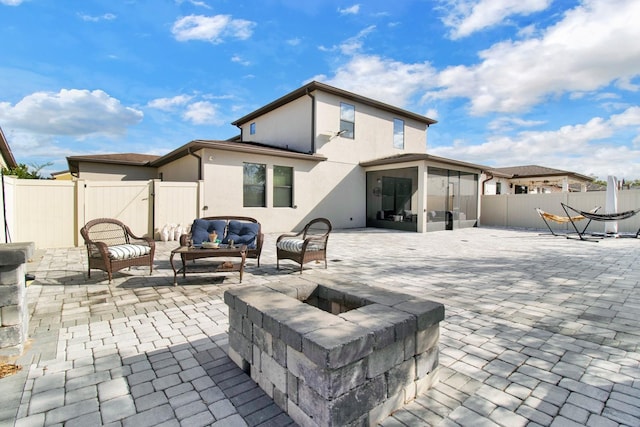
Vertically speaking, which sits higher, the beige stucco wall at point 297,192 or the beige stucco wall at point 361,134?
the beige stucco wall at point 361,134

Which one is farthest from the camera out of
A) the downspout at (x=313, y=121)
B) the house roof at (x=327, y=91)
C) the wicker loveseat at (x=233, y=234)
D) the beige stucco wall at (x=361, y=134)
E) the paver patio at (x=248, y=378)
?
the beige stucco wall at (x=361, y=134)

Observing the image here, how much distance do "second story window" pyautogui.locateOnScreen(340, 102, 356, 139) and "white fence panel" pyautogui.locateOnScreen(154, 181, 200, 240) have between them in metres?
6.46

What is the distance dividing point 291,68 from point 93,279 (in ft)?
37.0

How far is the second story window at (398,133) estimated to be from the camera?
48.1 feet

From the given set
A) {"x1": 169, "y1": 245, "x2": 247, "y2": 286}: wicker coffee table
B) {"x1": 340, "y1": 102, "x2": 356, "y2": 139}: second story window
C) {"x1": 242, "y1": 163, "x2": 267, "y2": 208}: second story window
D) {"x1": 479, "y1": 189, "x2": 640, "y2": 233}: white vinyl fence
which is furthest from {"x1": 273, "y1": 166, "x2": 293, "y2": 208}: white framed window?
{"x1": 479, "y1": 189, "x2": 640, "y2": 233}: white vinyl fence

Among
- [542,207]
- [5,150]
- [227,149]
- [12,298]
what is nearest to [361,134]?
[227,149]

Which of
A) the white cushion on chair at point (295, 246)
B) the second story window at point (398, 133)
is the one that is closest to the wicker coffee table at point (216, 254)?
the white cushion on chair at point (295, 246)

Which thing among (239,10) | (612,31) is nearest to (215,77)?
(239,10)

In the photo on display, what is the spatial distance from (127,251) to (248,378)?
346cm

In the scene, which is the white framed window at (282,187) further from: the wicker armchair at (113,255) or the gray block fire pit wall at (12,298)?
the gray block fire pit wall at (12,298)

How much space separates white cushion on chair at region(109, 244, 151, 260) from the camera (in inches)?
175

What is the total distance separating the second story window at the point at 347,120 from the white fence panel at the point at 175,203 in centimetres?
646

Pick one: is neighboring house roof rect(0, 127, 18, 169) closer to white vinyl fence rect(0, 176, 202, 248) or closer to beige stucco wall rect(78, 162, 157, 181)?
white vinyl fence rect(0, 176, 202, 248)

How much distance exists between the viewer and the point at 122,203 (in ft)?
28.1
